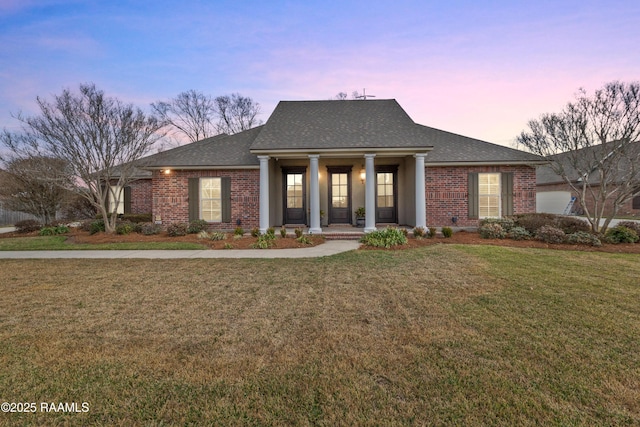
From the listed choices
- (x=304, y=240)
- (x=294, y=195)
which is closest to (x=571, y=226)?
(x=304, y=240)

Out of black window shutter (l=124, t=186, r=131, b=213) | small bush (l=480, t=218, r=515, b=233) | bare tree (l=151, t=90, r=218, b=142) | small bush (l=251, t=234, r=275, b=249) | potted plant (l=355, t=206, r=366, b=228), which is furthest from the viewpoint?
bare tree (l=151, t=90, r=218, b=142)

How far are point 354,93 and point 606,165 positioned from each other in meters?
18.4

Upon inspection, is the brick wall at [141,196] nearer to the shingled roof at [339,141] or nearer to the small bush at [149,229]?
the shingled roof at [339,141]

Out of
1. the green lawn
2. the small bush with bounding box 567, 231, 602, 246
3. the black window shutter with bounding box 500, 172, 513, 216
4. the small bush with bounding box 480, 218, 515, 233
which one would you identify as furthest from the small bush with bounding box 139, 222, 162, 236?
the small bush with bounding box 567, 231, 602, 246

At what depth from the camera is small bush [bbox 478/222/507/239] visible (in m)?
9.39

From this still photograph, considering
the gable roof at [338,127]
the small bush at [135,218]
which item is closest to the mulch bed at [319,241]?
the small bush at [135,218]

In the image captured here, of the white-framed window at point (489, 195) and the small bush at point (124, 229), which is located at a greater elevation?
the white-framed window at point (489, 195)

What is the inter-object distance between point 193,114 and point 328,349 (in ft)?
94.5

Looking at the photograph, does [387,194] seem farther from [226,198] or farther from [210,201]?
[210,201]

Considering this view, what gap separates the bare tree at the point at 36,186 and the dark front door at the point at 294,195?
838 cm

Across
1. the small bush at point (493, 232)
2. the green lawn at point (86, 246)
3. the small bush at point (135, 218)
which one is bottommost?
the green lawn at point (86, 246)

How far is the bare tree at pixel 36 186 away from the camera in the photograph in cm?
1077

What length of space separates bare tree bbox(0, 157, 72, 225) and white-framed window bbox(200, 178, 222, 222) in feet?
16.2

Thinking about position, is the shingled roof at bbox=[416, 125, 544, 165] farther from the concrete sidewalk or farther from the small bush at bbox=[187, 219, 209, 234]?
the small bush at bbox=[187, 219, 209, 234]
